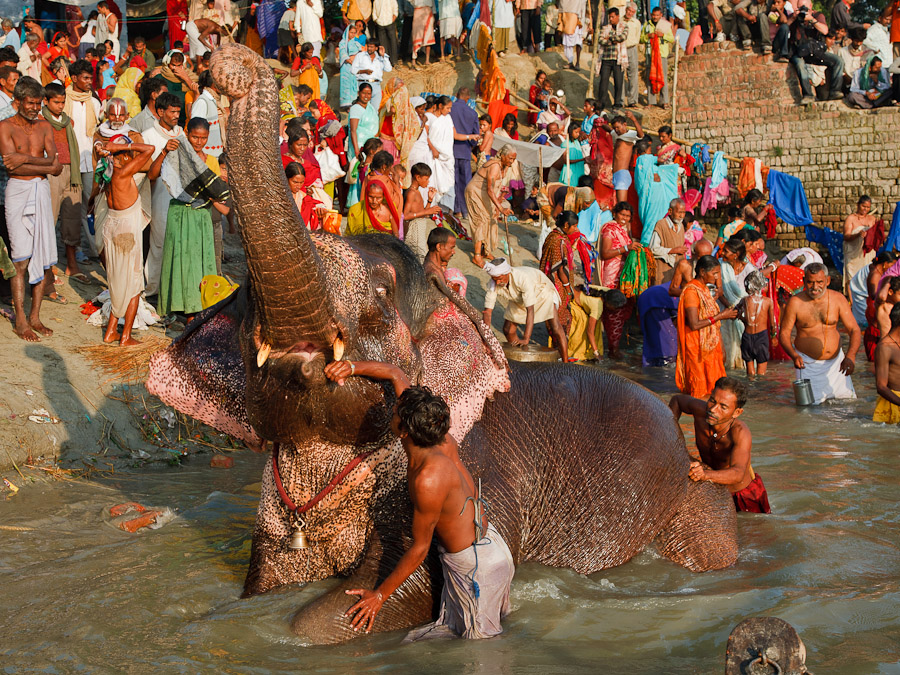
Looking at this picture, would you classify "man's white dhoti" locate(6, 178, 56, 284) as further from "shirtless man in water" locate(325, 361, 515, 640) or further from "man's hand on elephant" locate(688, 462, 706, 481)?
"man's hand on elephant" locate(688, 462, 706, 481)

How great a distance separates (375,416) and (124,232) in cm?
476

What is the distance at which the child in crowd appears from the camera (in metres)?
11.0

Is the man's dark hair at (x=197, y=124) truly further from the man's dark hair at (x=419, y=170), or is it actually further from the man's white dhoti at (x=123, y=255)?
the man's dark hair at (x=419, y=170)

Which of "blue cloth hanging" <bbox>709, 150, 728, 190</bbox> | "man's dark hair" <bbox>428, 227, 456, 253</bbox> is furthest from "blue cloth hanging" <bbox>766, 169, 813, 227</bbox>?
"man's dark hair" <bbox>428, 227, 456, 253</bbox>

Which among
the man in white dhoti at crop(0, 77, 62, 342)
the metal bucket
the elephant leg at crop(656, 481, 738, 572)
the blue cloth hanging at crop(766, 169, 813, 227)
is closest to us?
the elephant leg at crop(656, 481, 738, 572)

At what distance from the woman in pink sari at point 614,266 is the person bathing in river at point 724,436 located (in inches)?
257

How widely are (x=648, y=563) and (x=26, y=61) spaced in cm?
1103

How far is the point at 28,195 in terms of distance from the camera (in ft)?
25.5

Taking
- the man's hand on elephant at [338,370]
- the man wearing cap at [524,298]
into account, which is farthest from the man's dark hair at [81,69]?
the man's hand on elephant at [338,370]

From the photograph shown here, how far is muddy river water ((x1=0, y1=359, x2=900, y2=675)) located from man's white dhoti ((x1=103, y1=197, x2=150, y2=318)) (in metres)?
1.95

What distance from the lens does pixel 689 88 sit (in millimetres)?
19625

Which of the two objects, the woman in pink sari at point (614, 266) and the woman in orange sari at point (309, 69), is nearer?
the woman in pink sari at point (614, 266)

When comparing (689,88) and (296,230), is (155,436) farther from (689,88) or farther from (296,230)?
(689,88)

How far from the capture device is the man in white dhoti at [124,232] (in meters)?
8.02
